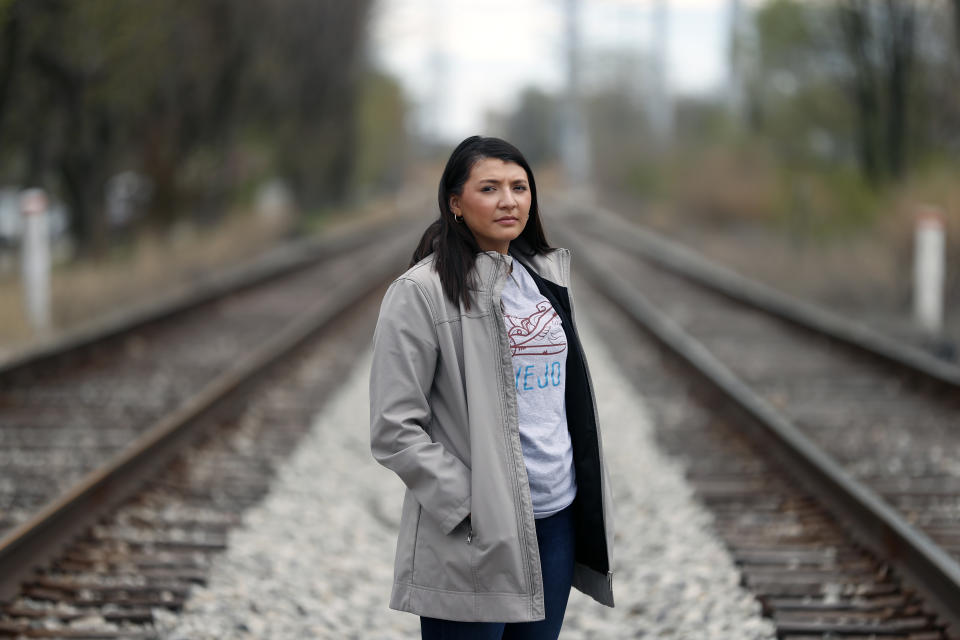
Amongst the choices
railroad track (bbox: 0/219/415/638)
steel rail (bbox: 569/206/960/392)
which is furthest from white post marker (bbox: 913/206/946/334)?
railroad track (bbox: 0/219/415/638)

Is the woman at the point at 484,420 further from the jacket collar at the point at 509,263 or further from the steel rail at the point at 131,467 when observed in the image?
the steel rail at the point at 131,467

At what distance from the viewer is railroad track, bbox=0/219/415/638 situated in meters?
4.43

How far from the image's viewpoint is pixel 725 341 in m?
11.3

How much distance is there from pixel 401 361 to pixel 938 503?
161 inches

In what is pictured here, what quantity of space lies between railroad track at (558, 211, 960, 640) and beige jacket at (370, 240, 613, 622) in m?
Answer: 1.86

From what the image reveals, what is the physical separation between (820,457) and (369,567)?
2473mm

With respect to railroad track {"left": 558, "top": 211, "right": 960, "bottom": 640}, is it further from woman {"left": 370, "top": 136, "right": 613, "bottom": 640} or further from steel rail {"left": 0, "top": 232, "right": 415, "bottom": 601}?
steel rail {"left": 0, "top": 232, "right": 415, "bottom": 601}

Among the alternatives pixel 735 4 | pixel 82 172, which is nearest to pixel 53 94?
pixel 82 172

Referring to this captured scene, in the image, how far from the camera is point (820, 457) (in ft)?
19.4

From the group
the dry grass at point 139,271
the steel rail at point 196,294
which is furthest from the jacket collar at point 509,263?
the dry grass at point 139,271

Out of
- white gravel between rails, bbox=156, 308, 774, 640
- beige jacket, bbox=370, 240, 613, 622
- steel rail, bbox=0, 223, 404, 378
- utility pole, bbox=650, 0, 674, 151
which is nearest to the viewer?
beige jacket, bbox=370, 240, 613, 622

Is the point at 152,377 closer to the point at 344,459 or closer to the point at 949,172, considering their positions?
the point at 344,459

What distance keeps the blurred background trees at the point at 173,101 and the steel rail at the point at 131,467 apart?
16.1ft

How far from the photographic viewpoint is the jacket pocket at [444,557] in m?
2.47
